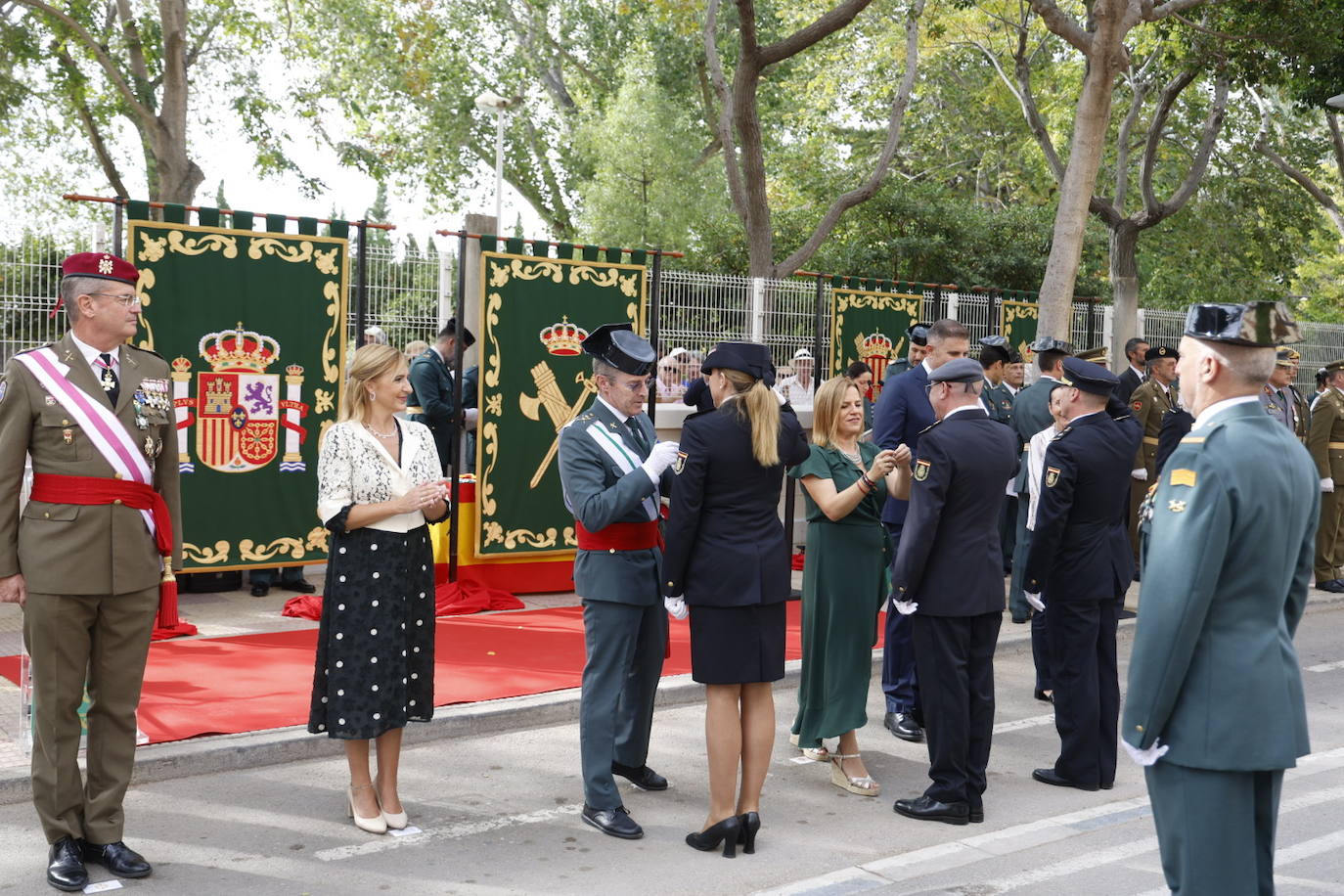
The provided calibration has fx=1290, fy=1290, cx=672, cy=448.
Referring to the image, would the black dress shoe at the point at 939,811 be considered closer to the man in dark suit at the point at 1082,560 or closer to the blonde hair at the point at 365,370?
the man in dark suit at the point at 1082,560

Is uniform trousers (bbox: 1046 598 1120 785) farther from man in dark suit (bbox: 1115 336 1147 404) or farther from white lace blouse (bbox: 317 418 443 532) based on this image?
man in dark suit (bbox: 1115 336 1147 404)

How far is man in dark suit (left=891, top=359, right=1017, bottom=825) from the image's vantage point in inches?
207

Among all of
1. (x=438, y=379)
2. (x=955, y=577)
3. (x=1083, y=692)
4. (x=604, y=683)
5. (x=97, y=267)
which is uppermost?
(x=97, y=267)

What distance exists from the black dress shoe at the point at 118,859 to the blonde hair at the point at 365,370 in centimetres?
172

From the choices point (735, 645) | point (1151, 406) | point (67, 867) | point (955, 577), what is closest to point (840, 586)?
point (955, 577)

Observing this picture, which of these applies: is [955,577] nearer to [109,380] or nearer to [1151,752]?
[1151,752]

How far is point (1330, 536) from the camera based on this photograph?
11.8m

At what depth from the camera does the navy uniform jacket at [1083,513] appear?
5.76 metres

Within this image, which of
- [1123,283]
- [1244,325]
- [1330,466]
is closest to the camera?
[1244,325]

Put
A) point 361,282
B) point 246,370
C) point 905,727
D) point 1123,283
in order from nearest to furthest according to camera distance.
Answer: point 905,727, point 246,370, point 361,282, point 1123,283

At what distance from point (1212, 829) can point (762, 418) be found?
2235mm

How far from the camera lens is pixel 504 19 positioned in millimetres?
34938

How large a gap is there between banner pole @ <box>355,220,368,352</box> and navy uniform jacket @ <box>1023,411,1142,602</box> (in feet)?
17.2

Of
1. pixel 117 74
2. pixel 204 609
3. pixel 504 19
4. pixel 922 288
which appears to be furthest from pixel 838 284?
pixel 504 19
